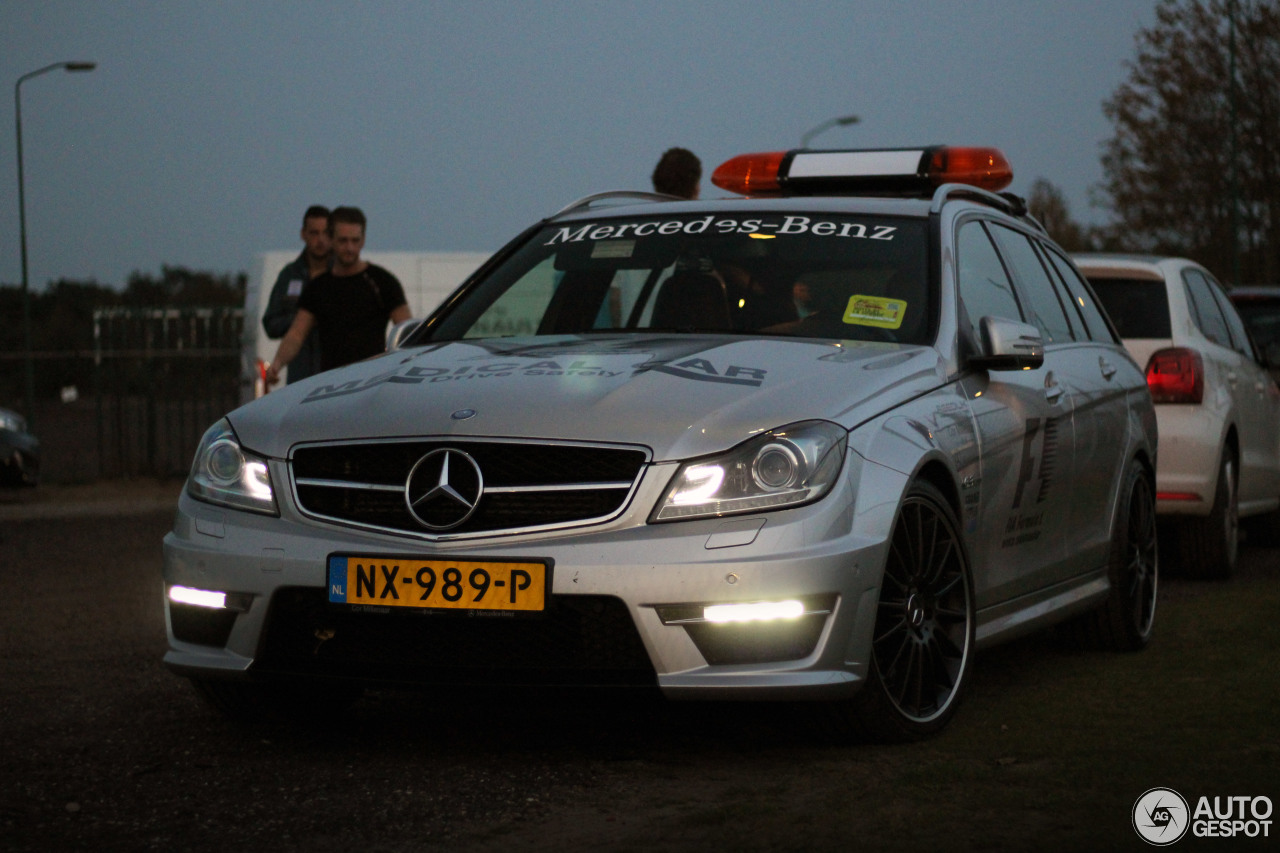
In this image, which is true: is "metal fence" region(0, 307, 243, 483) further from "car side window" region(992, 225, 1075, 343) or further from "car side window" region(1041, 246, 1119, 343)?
"car side window" region(992, 225, 1075, 343)

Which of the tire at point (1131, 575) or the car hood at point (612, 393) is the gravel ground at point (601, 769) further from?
the car hood at point (612, 393)

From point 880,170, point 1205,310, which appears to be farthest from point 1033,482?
point 1205,310

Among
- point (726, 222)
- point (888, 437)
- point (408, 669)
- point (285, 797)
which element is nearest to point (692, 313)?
point (726, 222)

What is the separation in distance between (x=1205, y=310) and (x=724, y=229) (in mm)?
4799

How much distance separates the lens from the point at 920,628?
524 cm

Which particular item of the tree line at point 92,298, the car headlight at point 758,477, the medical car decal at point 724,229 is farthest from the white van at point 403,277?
the tree line at point 92,298

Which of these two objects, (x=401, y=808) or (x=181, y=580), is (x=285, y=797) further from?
(x=181, y=580)

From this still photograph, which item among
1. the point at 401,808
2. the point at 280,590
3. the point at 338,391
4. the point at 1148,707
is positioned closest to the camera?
the point at 401,808

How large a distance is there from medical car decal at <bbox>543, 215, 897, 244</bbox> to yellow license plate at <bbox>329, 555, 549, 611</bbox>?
204 cm

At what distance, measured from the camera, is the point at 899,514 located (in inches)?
196

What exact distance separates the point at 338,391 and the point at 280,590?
2.29 ft

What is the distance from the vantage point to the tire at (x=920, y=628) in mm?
5043

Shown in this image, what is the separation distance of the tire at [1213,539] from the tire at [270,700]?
5.39 m

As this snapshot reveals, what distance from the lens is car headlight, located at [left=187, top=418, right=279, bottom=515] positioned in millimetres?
5066
